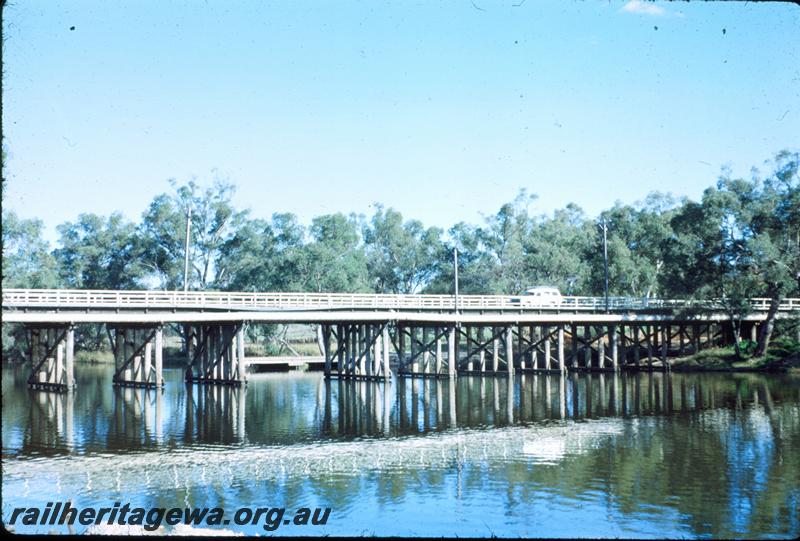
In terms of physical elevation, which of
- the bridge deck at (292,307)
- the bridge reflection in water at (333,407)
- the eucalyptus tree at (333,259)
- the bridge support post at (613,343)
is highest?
the eucalyptus tree at (333,259)

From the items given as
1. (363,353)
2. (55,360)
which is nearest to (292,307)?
(363,353)

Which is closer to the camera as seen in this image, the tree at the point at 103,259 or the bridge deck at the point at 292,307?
the bridge deck at the point at 292,307

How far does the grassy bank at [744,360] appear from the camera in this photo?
149ft

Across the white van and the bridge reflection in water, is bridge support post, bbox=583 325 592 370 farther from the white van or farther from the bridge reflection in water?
the bridge reflection in water

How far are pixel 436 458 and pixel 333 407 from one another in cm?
1219

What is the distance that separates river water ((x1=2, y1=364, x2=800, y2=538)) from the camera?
14977 millimetres

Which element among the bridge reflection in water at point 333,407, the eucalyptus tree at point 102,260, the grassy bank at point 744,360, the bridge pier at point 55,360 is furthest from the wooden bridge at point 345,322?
the eucalyptus tree at point 102,260

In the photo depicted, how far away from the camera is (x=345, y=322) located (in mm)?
42969

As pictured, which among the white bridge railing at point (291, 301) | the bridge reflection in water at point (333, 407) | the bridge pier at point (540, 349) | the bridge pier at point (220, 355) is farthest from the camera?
the bridge pier at point (540, 349)

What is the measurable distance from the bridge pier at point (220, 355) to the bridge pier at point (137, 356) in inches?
98.0

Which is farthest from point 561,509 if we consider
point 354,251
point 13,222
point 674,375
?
point 354,251

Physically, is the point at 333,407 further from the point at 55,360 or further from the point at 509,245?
the point at 509,245

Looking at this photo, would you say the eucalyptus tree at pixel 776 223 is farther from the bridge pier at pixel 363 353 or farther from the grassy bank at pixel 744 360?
the bridge pier at pixel 363 353

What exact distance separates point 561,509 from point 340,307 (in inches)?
1066
